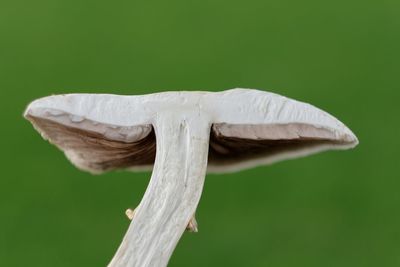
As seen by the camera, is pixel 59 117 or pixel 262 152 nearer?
pixel 59 117

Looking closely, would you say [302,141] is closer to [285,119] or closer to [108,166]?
[285,119]

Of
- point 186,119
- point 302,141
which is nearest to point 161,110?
point 186,119

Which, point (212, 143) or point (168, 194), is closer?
point (168, 194)

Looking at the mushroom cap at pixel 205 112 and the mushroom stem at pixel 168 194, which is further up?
the mushroom cap at pixel 205 112

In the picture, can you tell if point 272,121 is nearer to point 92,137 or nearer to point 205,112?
point 205,112

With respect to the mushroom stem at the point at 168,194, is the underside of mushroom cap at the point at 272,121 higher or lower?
higher

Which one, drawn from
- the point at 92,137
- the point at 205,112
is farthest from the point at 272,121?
the point at 92,137
